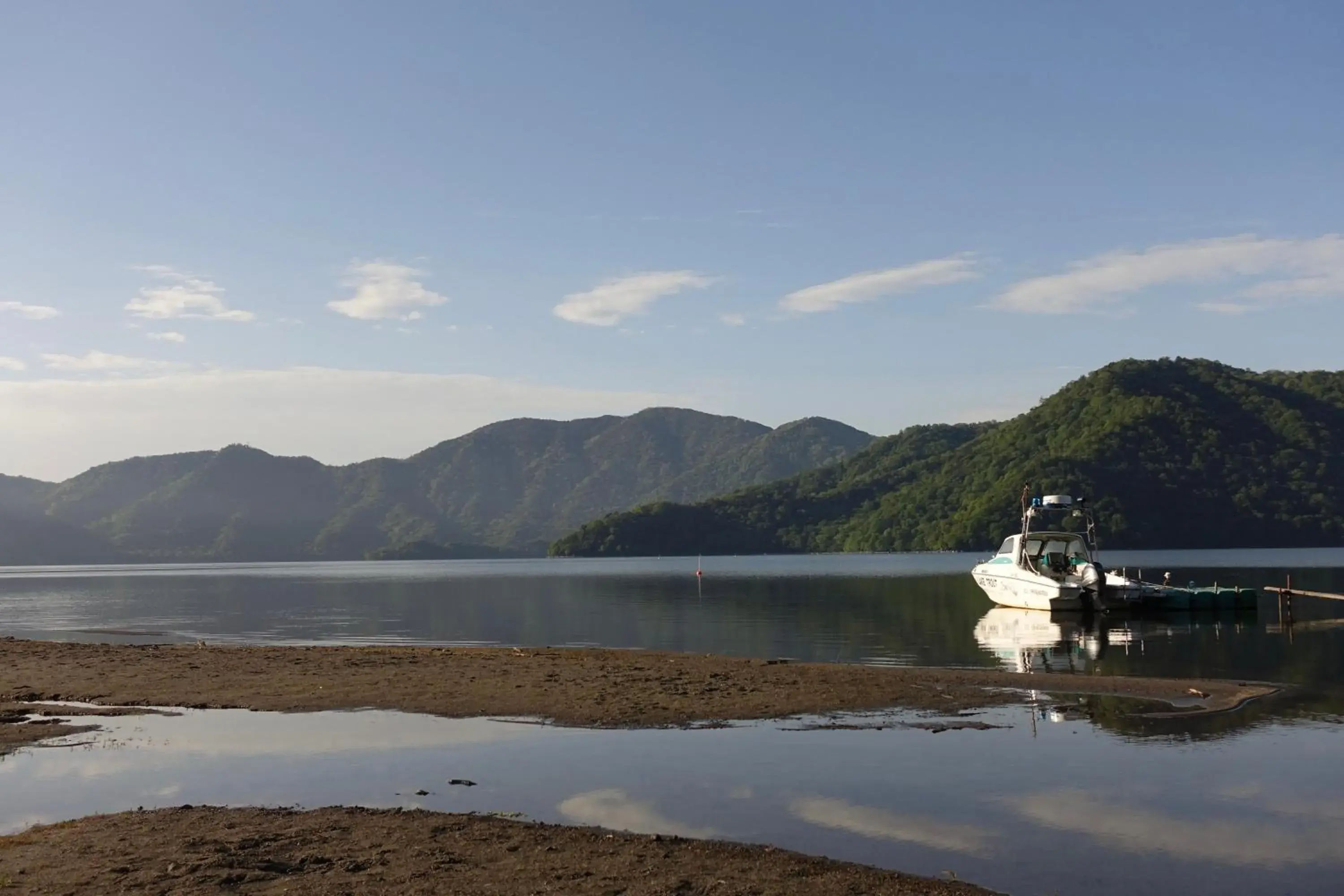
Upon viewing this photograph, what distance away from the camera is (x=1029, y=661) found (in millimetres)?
→ 34031

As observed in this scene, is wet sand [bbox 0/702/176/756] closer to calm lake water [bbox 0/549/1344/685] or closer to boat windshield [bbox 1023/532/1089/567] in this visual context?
calm lake water [bbox 0/549/1344/685]

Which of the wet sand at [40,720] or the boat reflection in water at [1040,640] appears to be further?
the boat reflection in water at [1040,640]

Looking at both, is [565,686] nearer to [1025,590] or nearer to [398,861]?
[398,861]

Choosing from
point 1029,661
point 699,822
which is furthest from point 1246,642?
point 699,822

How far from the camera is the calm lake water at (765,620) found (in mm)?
36688

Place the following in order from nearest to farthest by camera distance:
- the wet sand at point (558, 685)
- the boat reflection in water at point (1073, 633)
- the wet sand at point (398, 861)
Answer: the wet sand at point (398, 861)
the wet sand at point (558, 685)
the boat reflection in water at point (1073, 633)

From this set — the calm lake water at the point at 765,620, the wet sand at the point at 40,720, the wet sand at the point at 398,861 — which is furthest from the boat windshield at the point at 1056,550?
the wet sand at the point at 398,861

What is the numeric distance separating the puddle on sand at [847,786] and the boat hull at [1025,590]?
3411cm

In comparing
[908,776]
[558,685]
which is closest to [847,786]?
[908,776]

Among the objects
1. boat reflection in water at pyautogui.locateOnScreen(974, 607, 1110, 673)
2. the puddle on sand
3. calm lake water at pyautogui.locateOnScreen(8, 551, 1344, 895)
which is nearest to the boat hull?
boat reflection in water at pyautogui.locateOnScreen(974, 607, 1110, 673)

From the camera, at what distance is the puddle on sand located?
1273 cm

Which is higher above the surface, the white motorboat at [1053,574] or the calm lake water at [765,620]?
the white motorboat at [1053,574]

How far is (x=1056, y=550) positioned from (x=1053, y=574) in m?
5.24

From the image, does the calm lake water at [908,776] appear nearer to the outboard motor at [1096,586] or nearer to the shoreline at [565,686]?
the shoreline at [565,686]
